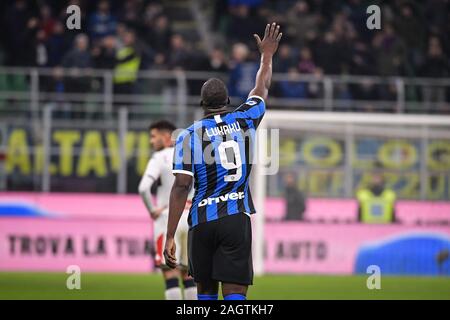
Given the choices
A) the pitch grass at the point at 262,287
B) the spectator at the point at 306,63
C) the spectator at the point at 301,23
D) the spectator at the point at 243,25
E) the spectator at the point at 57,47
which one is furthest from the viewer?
the spectator at the point at 301,23

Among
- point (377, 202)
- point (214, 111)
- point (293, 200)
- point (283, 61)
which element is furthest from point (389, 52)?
point (214, 111)

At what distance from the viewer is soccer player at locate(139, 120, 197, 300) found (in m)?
11.3

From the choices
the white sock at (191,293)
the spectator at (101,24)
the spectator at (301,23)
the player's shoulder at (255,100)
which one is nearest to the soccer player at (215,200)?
the player's shoulder at (255,100)

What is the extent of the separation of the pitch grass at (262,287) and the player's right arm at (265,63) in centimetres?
499

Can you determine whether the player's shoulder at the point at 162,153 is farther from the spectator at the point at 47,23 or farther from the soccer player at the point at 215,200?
the spectator at the point at 47,23

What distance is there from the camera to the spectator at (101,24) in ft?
72.5

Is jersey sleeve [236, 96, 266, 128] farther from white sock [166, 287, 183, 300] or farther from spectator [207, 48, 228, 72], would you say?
spectator [207, 48, 228, 72]

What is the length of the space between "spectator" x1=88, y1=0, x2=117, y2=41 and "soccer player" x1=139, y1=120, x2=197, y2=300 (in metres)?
10.9

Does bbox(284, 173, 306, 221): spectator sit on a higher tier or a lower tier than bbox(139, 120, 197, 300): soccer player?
lower

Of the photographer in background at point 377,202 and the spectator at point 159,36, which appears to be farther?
the spectator at point 159,36

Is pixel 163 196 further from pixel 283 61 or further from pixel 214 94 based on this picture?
pixel 283 61

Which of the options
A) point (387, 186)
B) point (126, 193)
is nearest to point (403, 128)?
point (387, 186)

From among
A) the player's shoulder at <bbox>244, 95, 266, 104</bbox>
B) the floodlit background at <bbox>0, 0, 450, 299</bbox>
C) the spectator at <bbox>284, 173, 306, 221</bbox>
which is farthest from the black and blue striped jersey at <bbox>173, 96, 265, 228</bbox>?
the spectator at <bbox>284, 173, 306, 221</bbox>

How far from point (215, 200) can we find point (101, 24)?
1433 centimetres
